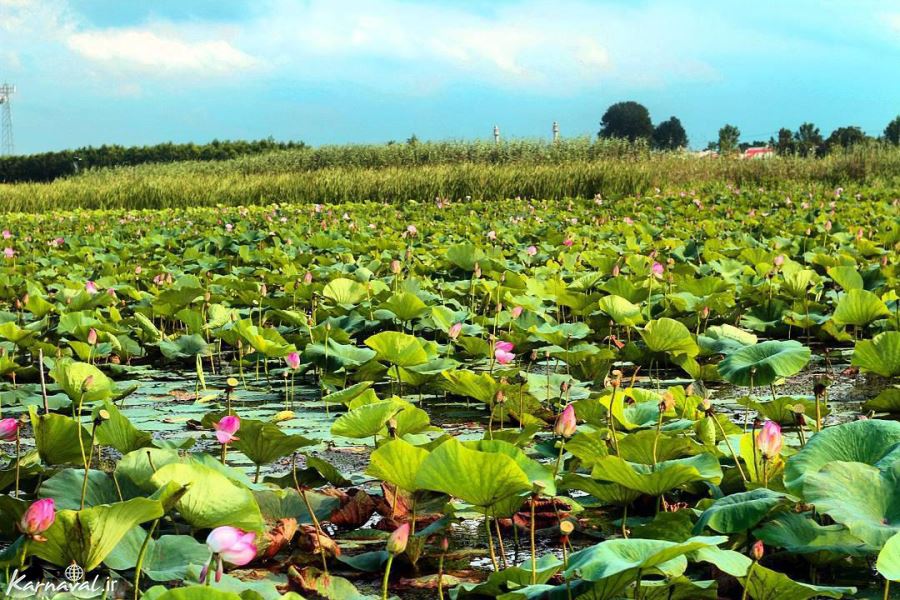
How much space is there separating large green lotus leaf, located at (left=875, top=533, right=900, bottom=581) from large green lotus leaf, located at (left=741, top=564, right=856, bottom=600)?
87 mm

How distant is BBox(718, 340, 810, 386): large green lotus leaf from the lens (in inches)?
77.3

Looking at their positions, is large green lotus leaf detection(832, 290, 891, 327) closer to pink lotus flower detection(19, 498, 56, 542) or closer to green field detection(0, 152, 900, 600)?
green field detection(0, 152, 900, 600)

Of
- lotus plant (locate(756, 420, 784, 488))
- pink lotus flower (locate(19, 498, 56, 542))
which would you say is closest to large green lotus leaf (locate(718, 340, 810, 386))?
lotus plant (locate(756, 420, 784, 488))

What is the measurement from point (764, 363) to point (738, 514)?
0.82 metres

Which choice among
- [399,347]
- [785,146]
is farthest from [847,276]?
[785,146]

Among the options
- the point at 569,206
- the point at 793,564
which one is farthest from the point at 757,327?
the point at 569,206

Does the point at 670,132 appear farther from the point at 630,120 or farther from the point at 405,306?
the point at 405,306

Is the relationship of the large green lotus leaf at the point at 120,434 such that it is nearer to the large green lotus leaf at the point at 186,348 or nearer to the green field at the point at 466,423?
the green field at the point at 466,423

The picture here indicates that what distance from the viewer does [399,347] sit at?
2355 mm

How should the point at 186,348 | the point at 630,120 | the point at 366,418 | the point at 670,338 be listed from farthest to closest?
the point at 630,120 < the point at 186,348 < the point at 670,338 < the point at 366,418

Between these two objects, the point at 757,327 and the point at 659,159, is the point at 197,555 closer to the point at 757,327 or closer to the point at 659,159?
the point at 757,327

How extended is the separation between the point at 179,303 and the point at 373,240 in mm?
2871

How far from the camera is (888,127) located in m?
59.8

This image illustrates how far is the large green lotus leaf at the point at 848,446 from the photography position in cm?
139
